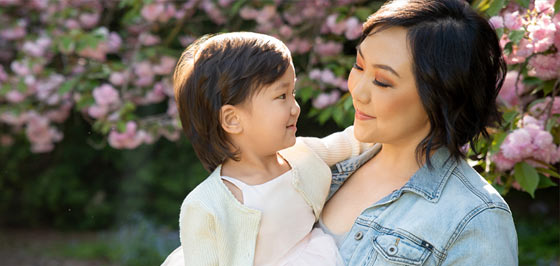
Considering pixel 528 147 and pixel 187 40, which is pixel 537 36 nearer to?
pixel 528 147

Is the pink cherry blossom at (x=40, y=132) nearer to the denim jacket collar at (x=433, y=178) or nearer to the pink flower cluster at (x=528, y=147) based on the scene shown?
the pink flower cluster at (x=528, y=147)

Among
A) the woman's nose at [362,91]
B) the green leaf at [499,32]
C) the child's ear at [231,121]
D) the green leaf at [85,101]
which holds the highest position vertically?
the woman's nose at [362,91]

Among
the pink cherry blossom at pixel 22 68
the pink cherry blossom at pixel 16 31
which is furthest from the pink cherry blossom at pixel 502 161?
the pink cherry blossom at pixel 16 31

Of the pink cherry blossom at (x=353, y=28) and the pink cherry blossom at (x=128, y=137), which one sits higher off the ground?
the pink cherry blossom at (x=353, y=28)

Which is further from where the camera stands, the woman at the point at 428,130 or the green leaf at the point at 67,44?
the green leaf at the point at 67,44

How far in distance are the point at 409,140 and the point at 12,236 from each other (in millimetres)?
5742

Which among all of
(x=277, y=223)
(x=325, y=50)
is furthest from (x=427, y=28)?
(x=325, y=50)

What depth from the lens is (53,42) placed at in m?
4.64

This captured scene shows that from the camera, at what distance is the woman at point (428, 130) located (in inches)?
64.1

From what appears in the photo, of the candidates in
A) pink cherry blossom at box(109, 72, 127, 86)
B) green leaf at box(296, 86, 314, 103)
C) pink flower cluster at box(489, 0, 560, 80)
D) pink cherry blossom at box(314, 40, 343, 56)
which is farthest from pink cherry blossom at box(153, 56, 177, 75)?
pink flower cluster at box(489, 0, 560, 80)

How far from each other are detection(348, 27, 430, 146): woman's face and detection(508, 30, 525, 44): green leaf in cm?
53

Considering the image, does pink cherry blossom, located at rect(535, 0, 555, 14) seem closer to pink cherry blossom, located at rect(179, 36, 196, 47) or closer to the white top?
the white top

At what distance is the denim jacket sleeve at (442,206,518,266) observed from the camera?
1578mm

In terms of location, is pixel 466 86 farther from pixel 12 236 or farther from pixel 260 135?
pixel 12 236
